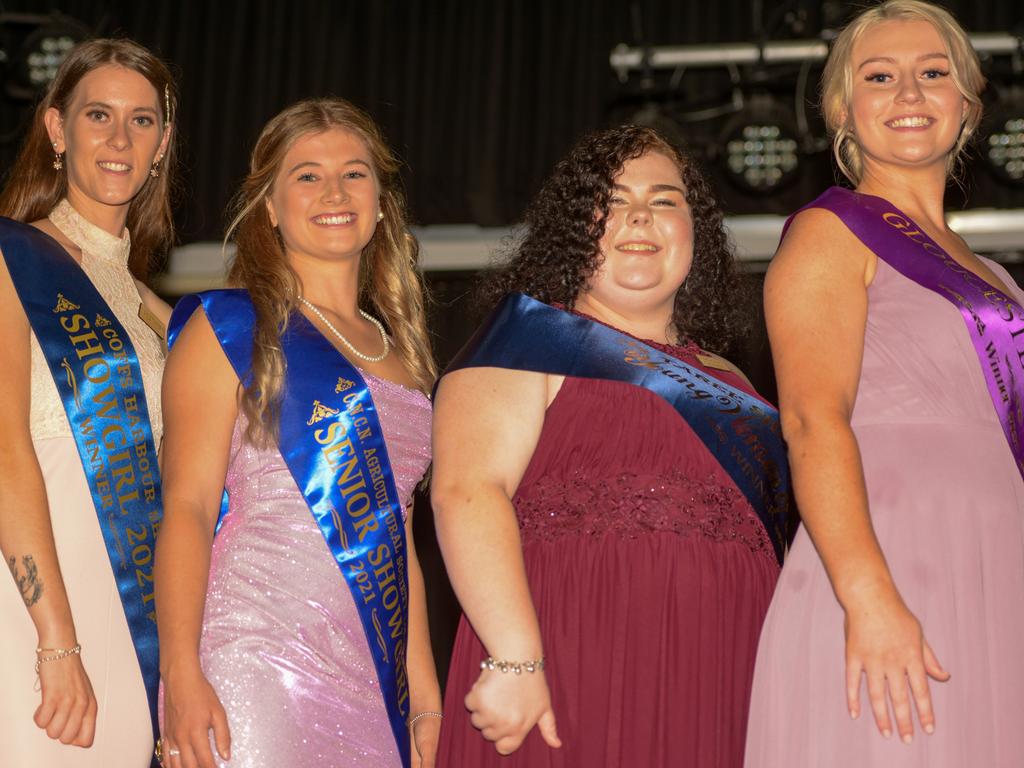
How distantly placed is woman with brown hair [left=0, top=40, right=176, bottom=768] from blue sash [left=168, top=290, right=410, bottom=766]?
172 millimetres

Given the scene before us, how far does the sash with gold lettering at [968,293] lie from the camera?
206cm

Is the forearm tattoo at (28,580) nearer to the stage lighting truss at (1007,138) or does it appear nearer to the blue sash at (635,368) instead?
the blue sash at (635,368)

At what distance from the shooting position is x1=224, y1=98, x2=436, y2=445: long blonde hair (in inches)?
95.1

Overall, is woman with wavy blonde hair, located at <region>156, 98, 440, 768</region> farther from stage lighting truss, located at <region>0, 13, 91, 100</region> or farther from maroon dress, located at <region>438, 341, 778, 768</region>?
stage lighting truss, located at <region>0, 13, 91, 100</region>

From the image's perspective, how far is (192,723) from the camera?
2.13 metres

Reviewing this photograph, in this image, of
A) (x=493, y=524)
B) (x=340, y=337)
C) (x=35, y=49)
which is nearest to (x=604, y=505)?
(x=493, y=524)

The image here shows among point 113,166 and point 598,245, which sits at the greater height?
point 113,166

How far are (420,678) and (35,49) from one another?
3387 millimetres

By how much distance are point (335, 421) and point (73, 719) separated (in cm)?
61

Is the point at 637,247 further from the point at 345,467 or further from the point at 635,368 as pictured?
the point at 345,467

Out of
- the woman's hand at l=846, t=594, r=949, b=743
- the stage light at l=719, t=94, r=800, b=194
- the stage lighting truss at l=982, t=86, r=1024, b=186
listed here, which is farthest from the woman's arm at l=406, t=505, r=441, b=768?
the stage lighting truss at l=982, t=86, r=1024, b=186

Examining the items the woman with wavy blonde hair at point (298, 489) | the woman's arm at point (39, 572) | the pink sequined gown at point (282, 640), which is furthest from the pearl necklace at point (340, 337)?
the woman's arm at point (39, 572)

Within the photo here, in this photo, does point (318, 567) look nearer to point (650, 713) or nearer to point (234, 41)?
point (650, 713)

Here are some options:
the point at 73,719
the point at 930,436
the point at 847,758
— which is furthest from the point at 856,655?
the point at 73,719
